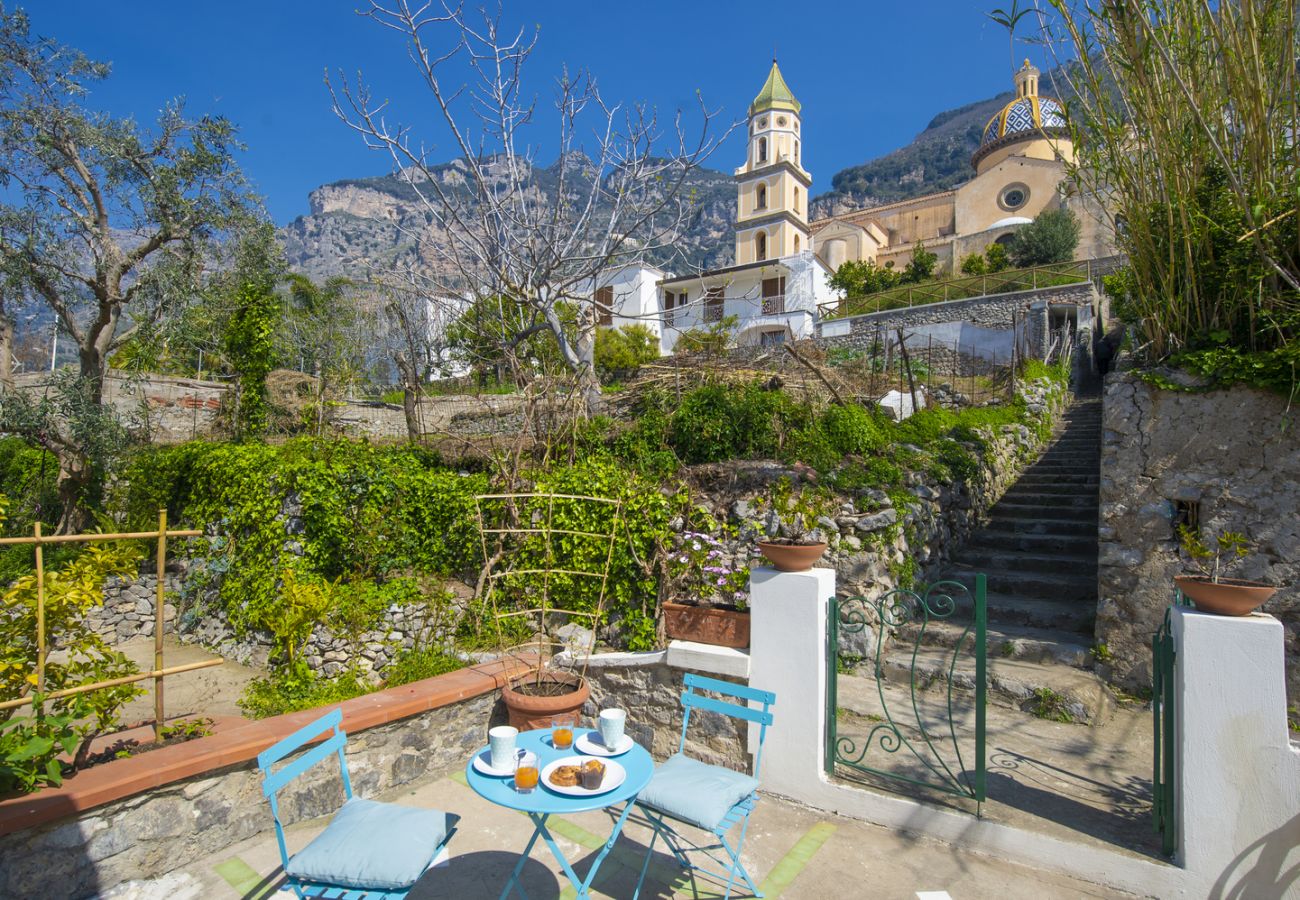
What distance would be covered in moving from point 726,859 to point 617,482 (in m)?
3.26

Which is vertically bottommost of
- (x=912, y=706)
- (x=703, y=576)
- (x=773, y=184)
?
(x=912, y=706)

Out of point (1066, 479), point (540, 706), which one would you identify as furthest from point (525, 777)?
point (1066, 479)

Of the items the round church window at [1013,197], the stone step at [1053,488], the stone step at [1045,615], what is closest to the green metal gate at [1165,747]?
the stone step at [1045,615]

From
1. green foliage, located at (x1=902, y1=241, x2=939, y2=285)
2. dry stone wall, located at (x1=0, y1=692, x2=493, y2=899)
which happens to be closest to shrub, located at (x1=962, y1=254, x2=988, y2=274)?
green foliage, located at (x1=902, y1=241, x2=939, y2=285)

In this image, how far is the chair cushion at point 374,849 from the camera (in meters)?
2.42

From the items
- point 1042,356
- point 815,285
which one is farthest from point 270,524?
point 815,285

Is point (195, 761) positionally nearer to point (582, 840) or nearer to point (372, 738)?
point (372, 738)

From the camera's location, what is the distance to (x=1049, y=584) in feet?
20.0

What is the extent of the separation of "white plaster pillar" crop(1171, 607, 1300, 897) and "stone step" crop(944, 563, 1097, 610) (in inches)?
123

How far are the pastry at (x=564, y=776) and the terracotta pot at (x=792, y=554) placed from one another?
1748 mm

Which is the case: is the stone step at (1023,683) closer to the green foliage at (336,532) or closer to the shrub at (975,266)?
the green foliage at (336,532)

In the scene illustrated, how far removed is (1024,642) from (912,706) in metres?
1.17

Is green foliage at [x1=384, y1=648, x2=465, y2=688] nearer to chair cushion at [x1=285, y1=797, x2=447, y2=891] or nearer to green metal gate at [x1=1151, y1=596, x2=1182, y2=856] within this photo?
chair cushion at [x1=285, y1=797, x2=447, y2=891]

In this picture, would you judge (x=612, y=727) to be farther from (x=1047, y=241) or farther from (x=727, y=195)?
(x=727, y=195)
